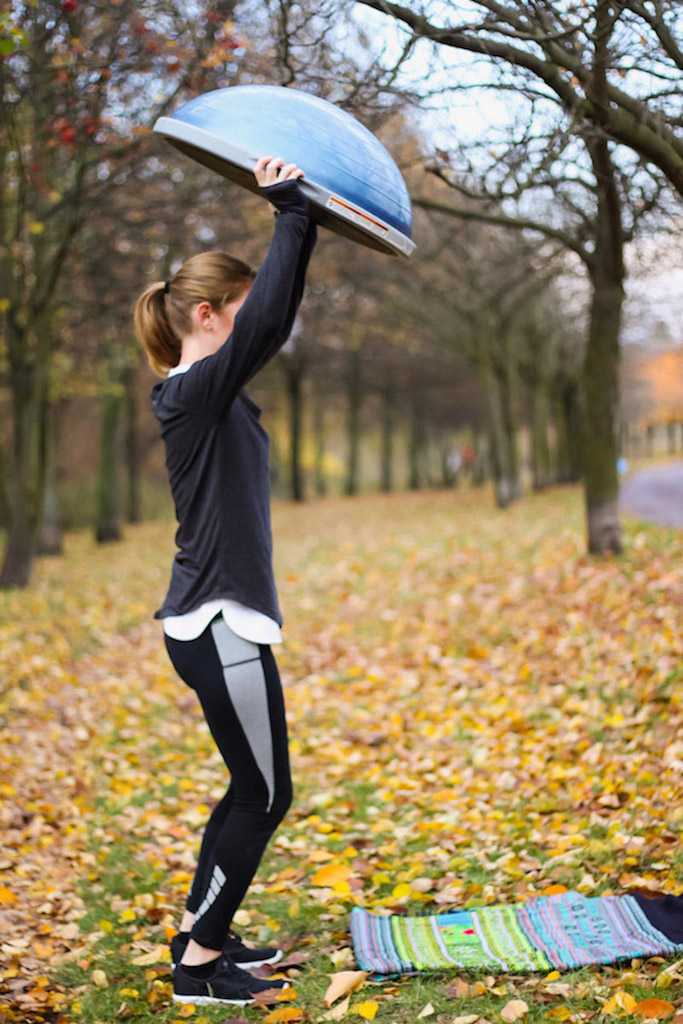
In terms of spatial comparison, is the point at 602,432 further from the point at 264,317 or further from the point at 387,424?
the point at 387,424

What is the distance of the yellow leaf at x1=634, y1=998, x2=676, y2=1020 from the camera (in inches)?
118

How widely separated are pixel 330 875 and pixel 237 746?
66.2 inches

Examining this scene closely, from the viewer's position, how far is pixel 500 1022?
3117 millimetres

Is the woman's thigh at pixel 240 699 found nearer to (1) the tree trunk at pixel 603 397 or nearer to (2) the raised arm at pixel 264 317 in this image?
(2) the raised arm at pixel 264 317

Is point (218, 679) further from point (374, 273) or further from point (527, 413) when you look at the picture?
point (527, 413)

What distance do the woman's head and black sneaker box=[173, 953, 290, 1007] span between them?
87.9 inches

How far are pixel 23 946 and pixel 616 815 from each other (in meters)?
2.76

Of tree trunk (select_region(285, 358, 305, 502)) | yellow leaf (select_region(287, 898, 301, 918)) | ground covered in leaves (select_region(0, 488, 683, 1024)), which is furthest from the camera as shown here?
tree trunk (select_region(285, 358, 305, 502))

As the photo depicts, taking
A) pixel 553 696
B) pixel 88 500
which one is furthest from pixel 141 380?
pixel 553 696

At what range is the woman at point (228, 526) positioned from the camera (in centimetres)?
311

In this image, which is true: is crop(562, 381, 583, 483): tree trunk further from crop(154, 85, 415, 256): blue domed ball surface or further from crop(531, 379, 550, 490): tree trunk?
crop(154, 85, 415, 256): blue domed ball surface

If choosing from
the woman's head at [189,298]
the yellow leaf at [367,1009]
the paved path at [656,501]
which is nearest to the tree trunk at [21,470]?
the paved path at [656,501]

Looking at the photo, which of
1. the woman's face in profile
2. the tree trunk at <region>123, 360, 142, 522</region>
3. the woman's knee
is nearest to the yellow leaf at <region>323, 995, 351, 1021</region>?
the woman's knee

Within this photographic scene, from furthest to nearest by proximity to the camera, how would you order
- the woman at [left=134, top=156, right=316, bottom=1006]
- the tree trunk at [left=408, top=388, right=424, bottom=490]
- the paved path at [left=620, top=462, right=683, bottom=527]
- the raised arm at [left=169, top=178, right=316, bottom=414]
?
1. the tree trunk at [left=408, top=388, right=424, bottom=490]
2. the paved path at [left=620, top=462, right=683, bottom=527]
3. the woman at [left=134, top=156, right=316, bottom=1006]
4. the raised arm at [left=169, top=178, right=316, bottom=414]
